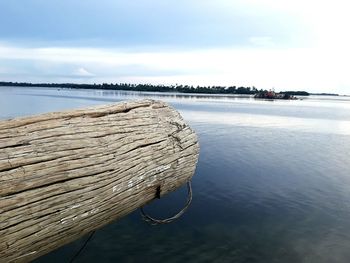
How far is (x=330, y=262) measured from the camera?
29.2 ft

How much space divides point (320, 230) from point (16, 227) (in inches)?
425

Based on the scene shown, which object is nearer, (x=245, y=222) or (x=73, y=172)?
(x=73, y=172)

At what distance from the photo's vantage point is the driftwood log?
5.26ft

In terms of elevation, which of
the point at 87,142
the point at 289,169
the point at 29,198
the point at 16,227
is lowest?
the point at 289,169

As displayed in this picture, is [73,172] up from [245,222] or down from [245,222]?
up

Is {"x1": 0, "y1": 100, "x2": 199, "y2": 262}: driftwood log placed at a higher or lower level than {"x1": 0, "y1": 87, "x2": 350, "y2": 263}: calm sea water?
higher

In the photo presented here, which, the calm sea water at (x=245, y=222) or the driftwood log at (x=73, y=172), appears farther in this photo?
the calm sea water at (x=245, y=222)

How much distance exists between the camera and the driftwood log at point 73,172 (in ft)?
5.26

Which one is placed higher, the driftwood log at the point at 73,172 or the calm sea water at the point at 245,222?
the driftwood log at the point at 73,172

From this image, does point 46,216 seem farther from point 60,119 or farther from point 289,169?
point 289,169

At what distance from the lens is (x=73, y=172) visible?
6.00 feet

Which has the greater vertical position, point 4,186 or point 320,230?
point 4,186

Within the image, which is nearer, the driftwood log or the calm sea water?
the driftwood log

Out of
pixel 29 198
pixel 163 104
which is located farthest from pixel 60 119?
pixel 163 104
